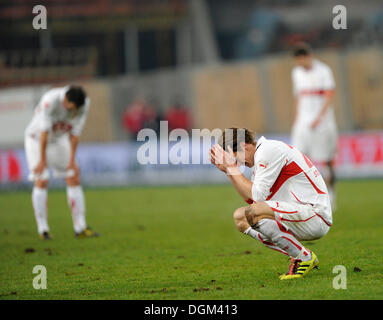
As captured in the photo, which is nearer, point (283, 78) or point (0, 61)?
point (283, 78)

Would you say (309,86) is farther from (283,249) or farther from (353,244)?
(283,249)

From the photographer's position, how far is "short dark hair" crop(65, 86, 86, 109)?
31.3ft

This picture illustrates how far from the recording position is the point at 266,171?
6375 mm

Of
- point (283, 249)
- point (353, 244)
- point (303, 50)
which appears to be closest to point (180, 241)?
point (353, 244)

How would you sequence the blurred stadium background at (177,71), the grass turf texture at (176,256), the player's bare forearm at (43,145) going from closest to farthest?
the grass turf texture at (176,256), the player's bare forearm at (43,145), the blurred stadium background at (177,71)

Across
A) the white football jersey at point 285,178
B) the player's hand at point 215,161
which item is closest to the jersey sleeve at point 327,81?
the white football jersey at point 285,178

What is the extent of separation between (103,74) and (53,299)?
961 inches

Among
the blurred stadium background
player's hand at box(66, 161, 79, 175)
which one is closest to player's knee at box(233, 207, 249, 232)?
player's hand at box(66, 161, 79, 175)

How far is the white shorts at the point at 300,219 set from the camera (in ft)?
21.2

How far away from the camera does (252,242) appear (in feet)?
31.3

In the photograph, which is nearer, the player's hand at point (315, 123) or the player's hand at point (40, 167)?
the player's hand at point (40, 167)

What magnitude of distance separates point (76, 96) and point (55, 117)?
936mm

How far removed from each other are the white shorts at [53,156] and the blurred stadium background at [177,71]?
33.9 feet

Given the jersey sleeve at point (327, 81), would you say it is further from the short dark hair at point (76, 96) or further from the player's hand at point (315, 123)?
the short dark hair at point (76, 96)
